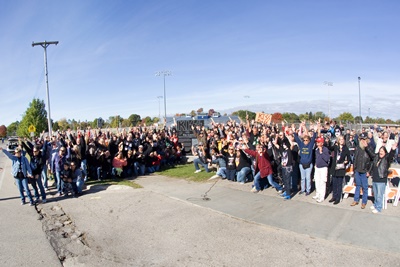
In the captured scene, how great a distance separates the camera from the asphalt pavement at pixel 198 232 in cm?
536

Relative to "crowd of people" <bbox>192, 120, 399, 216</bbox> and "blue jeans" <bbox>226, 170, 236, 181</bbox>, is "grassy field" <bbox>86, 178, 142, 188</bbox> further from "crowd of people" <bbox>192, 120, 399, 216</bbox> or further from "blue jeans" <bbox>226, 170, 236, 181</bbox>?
"blue jeans" <bbox>226, 170, 236, 181</bbox>

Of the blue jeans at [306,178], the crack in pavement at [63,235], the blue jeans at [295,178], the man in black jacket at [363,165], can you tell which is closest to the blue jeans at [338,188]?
the man in black jacket at [363,165]

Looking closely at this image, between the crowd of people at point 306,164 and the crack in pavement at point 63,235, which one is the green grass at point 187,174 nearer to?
the crowd of people at point 306,164

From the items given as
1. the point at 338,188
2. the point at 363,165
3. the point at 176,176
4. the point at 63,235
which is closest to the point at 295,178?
the point at 338,188

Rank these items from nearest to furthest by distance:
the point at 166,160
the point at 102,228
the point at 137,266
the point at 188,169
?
the point at 137,266 < the point at 102,228 < the point at 188,169 < the point at 166,160

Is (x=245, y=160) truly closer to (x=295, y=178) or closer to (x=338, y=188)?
(x=295, y=178)

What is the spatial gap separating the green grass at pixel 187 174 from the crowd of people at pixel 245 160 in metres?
0.40

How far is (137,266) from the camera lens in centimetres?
517

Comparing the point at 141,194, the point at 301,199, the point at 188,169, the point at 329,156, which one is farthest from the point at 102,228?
the point at 188,169

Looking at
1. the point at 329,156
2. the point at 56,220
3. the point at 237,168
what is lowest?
the point at 56,220

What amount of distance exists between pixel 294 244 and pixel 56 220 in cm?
574

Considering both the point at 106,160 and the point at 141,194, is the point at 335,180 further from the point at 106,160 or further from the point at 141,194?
the point at 106,160

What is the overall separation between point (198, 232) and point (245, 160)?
4.64m

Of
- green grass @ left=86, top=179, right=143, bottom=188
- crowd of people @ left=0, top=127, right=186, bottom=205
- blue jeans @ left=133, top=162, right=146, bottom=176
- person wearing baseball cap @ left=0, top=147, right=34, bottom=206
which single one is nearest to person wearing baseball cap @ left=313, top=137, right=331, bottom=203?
green grass @ left=86, top=179, right=143, bottom=188
